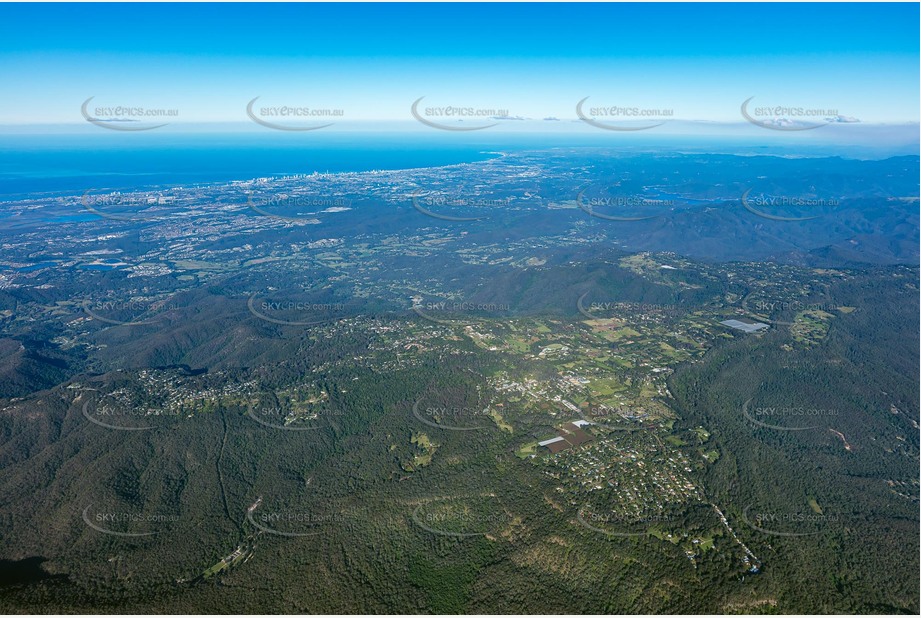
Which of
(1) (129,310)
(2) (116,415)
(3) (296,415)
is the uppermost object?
(2) (116,415)

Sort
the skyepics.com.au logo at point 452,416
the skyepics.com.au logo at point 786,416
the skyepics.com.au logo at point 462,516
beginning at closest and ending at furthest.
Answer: the skyepics.com.au logo at point 462,516, the skyepics.com.au logo at point 452,416, the skyepics.com.au logo at point 786,416

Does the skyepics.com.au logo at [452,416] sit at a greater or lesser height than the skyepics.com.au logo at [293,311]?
greater

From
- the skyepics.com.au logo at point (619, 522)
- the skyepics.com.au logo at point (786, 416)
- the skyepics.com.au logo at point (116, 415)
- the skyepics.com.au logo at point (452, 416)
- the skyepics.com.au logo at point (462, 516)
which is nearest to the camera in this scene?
the skyepics.com.au logo at point (619, 522)

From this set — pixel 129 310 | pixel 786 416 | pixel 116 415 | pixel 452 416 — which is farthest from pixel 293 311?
pixel 786 416

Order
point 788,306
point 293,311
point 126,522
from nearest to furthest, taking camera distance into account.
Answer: point 126,522
point 788,306
point 293,311

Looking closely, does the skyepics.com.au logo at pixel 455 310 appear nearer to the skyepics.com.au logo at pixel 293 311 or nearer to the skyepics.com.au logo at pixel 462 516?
the skyepics.com.au logo at pixel 293 311

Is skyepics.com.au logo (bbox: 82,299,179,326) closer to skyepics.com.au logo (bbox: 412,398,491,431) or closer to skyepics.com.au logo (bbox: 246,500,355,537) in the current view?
skyepics.com.au logo (bbox: 412,398,491,431)

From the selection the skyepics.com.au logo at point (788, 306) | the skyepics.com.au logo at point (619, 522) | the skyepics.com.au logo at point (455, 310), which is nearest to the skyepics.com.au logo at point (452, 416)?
the skyepics.com.au logo at point (619, 522)

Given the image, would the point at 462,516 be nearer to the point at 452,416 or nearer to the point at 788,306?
the point at 452,416

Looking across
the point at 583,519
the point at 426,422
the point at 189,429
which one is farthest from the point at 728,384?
the point at 189,429

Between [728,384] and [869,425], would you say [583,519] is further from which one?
[869,425]

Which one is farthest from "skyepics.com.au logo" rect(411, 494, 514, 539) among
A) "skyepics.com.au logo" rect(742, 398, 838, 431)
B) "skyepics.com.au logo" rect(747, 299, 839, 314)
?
"skyepics.com.au logo" rect(747, 299, 839, 314)
